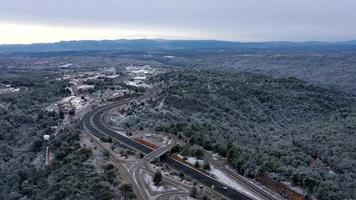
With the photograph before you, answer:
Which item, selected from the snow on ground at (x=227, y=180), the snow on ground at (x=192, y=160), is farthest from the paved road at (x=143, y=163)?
the snow on ground at (x=227, y=180)

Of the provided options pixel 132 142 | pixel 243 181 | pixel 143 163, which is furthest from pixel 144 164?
pixel 243 181

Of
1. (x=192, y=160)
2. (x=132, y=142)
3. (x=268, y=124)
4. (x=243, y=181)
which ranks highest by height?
(x=192, y=160)

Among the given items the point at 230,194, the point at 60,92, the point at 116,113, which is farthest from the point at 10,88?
the point at 230,194

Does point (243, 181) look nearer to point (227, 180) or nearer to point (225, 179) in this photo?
point (227, 180)

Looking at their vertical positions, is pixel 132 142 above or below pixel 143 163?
below

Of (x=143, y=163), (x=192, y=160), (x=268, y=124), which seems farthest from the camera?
(x=268, y=124)

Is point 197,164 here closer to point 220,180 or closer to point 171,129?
point 220,180
